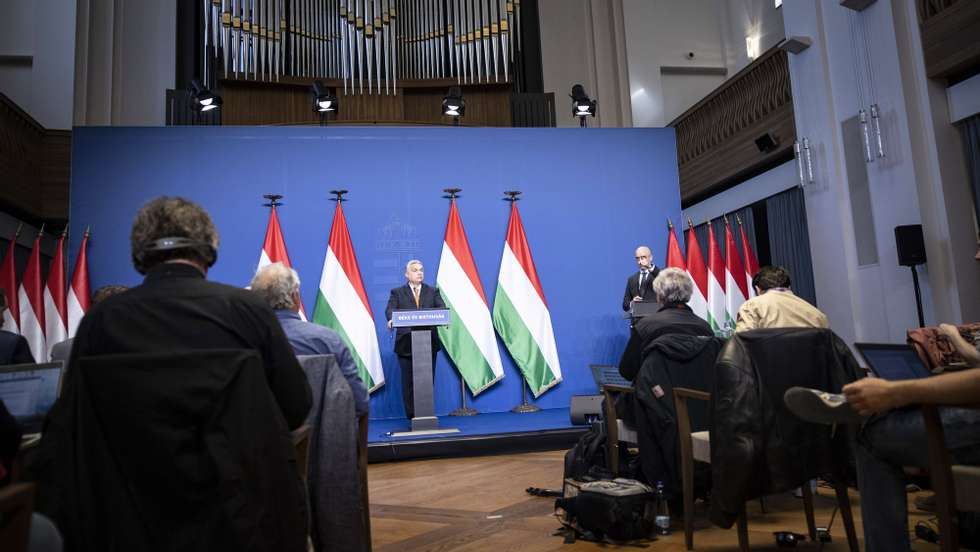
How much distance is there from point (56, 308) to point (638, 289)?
16.0ft

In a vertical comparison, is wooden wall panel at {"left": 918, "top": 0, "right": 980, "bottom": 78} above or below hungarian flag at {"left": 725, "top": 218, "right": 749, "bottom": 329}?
above

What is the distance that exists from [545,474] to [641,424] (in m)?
1.24

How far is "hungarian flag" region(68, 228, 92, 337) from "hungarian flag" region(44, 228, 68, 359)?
0.19 ft

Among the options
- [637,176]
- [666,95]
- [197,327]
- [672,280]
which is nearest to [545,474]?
[672,280]

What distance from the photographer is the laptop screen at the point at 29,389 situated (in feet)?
6.32

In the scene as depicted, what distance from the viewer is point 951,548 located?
1532 mm

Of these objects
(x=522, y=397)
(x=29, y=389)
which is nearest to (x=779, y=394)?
(x=29, y=389)

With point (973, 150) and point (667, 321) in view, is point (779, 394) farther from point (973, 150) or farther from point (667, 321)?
point (973, 150)

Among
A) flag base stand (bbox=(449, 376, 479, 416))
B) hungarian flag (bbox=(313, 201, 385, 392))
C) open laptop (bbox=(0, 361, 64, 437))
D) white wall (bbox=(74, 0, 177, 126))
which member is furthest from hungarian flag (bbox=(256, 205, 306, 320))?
open laptop (bbox=(0, 361, 64, 437))

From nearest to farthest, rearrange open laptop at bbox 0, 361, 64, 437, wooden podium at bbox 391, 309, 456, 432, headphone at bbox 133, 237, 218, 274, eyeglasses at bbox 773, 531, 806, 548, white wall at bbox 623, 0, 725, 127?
headphone at bbox 133, 237, 218, 274
open laptop at bbox 0, 361, 64, 437
eyeglasses at bbox 773, 531, 806, 548
wooden podium at bbox 391, 309, 456, 432
white wall at bbox 623, 0, 725, 127

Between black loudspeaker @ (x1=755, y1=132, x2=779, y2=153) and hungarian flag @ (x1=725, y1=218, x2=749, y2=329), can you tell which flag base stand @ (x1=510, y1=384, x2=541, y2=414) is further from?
black loudspeaker @ (x1=755, y1=132, x2=779, y2=153)

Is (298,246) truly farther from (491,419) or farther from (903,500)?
(903,500)

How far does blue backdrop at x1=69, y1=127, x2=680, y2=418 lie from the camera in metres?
6.25

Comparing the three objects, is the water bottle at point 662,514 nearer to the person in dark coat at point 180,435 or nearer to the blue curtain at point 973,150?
the person in dark coat at point 180,435
